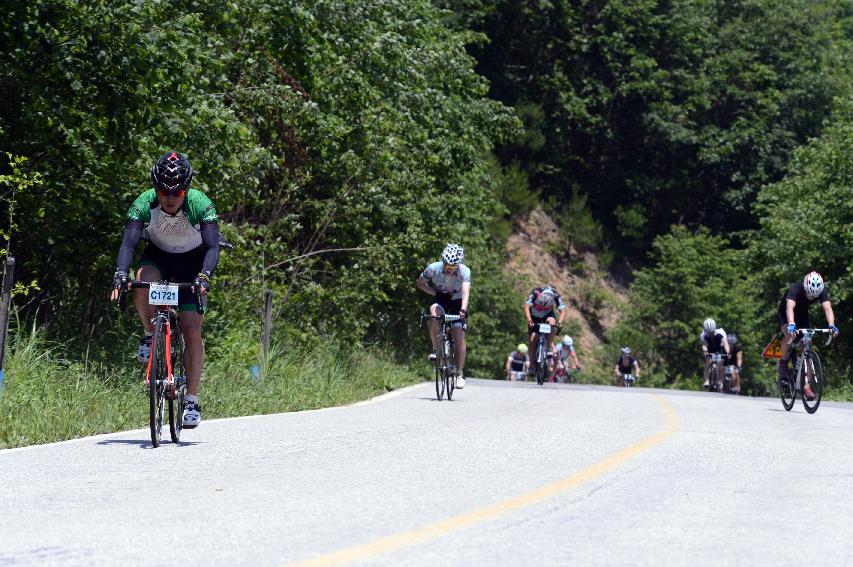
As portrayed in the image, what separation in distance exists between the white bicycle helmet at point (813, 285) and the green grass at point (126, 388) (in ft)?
18.5

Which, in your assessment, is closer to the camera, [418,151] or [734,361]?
[418,151]

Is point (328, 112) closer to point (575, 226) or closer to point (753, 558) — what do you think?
point (753, 558)

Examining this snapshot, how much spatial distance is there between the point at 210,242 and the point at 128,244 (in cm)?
55

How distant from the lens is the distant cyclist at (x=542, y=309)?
2472 cm

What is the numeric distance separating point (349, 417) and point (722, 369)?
19.2m

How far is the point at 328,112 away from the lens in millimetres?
22969

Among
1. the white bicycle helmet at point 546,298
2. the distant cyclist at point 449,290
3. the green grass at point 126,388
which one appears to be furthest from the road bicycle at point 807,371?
the white bicycle helmet at point 546,298

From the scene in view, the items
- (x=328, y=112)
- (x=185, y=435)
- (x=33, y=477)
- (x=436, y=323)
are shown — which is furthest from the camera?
(x=328, y=112)

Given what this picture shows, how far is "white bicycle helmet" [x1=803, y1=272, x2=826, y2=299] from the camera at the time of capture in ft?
57.4

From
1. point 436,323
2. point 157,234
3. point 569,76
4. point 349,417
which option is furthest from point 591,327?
point 157,234

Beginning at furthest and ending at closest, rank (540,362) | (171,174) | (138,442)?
(540,362), (138,442), (171,174)

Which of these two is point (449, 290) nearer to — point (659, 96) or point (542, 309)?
point (542, 309)

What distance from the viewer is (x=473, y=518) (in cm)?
665

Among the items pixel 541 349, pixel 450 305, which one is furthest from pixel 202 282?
pixel 541 349
